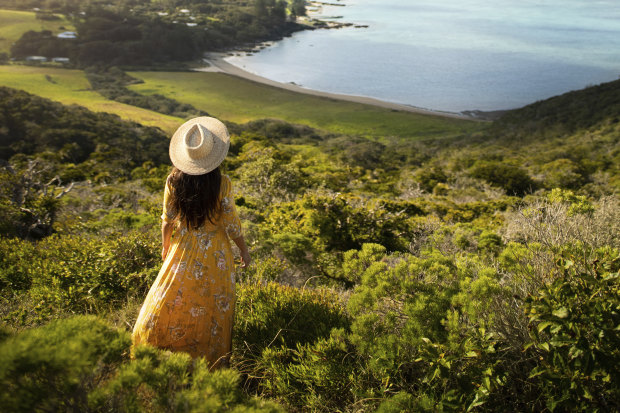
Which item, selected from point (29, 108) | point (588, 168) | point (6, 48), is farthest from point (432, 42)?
point (6, 48)

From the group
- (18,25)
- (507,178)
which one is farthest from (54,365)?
(18,25)

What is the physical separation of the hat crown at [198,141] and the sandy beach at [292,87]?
109ft

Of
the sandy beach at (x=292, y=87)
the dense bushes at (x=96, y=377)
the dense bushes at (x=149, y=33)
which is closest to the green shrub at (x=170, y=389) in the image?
the dense bushes at (x=96, y=377)

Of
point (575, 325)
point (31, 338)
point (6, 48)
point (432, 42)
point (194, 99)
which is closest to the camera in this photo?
point (31, 338)

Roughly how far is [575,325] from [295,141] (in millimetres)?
28508

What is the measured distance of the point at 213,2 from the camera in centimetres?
8312

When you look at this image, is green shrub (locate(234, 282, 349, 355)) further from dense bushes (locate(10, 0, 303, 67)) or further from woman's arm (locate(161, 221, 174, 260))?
dense bushes (locate(10, 0, 303, 67))

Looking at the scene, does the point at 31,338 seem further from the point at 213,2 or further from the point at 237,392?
the point at 213,2

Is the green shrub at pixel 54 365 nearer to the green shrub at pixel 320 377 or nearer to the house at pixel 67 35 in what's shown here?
the green shrub at pixel 320 377

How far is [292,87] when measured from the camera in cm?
4097

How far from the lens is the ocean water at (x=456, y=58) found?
124 feet

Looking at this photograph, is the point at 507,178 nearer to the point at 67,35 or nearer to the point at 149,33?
the point at 149,33

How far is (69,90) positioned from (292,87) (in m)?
20.4

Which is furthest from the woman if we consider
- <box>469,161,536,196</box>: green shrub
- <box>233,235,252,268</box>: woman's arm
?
<box>469,161,536,196</box>: green shrub
